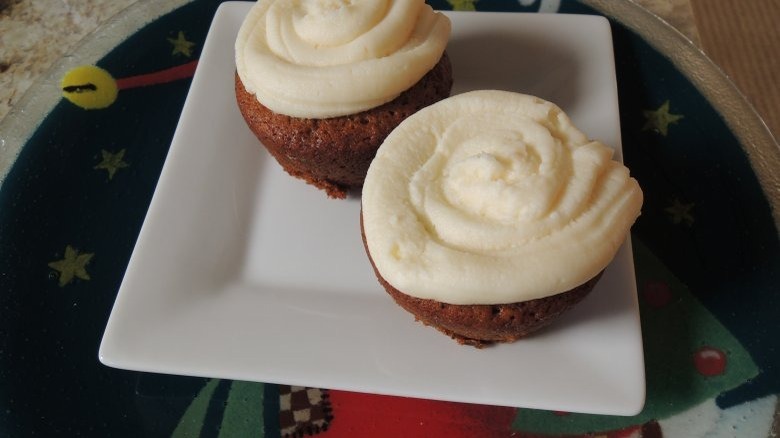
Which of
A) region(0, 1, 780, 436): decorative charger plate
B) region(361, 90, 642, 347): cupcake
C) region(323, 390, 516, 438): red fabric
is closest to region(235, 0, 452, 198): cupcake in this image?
region(361, 90, 642, 347): cupcake

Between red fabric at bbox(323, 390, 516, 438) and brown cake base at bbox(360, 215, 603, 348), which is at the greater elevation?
brown cake base at bbox(360, 215, 603, 348)

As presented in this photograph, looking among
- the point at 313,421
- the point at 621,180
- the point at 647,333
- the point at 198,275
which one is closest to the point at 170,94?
the point at 198,275

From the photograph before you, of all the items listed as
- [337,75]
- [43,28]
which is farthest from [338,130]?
[43,28]

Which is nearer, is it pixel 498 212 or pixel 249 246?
pixel 498 212

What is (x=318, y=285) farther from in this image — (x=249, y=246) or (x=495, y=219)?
(x=495, y=219)

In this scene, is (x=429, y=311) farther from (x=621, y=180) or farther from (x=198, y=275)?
(x=198, y=275)

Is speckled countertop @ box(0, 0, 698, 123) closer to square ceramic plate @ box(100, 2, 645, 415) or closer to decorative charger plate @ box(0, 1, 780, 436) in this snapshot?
decorative charger plate @ box(0, 1, 780, 436)
